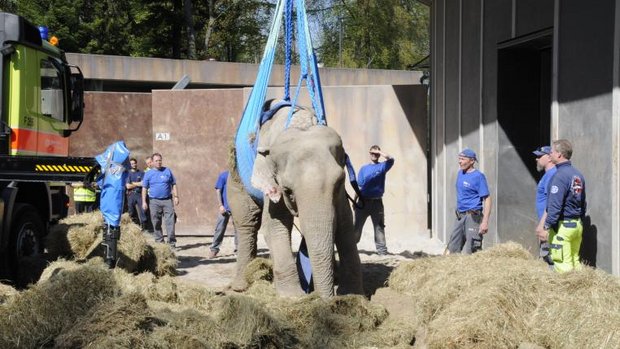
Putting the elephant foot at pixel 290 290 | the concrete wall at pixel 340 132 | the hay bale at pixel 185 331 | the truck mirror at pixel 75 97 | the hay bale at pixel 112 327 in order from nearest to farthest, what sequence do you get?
the hay bale at pixel 112 327
the hay bale at pixel 185 331
the elephant foot at pixel 290 290
the truck mirror at pixel 75 97
the concrete wall at pixel 340 132

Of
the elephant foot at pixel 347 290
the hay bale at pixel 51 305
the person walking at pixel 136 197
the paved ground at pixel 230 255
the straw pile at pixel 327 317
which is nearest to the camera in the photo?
the straw pile at pixel 327 317

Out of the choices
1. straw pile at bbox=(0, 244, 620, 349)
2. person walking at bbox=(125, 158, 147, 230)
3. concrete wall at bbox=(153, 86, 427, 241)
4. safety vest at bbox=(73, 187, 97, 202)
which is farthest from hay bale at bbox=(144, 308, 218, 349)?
concrete wall at bbox=(153, 86, 427, 241)

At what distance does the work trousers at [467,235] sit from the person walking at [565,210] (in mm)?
1972

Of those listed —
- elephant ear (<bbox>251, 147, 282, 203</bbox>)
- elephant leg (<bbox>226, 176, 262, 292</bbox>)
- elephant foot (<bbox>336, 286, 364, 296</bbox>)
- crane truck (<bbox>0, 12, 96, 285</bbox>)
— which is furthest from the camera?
elephant leg (<bbox>226, 176, 262, 292</bbox>)

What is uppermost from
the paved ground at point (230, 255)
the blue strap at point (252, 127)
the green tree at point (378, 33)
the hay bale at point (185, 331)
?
the green tree at point (378, 33)

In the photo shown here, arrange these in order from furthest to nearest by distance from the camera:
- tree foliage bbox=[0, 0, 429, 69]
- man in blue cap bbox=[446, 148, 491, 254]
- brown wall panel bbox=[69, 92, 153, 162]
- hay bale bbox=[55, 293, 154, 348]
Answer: tree foliage bbox=[0, 0, 429, 69], brown wall panel bbox=[69, 92, 153, 162], man in blue cap bbox=[446, 148, 491, 254], hay bale bbox=[55, 293, 154, 348]

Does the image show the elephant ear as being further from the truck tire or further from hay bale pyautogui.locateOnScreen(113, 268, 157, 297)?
the truck tire

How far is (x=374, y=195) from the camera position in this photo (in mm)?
12594

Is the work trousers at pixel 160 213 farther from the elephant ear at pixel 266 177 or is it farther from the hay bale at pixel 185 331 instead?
the hay bale at pixel 185 331

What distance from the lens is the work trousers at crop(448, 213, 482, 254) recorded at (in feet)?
31.7

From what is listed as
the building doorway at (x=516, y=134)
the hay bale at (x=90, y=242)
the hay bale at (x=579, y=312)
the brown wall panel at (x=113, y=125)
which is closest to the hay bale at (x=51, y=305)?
the hay bale at (x=90, y=242)

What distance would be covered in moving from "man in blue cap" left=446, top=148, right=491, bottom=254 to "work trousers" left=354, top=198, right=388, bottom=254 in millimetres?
2633

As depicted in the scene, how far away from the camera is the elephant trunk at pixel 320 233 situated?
253 inches

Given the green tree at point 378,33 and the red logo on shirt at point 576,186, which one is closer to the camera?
the red logo on shirt at point 576,186
